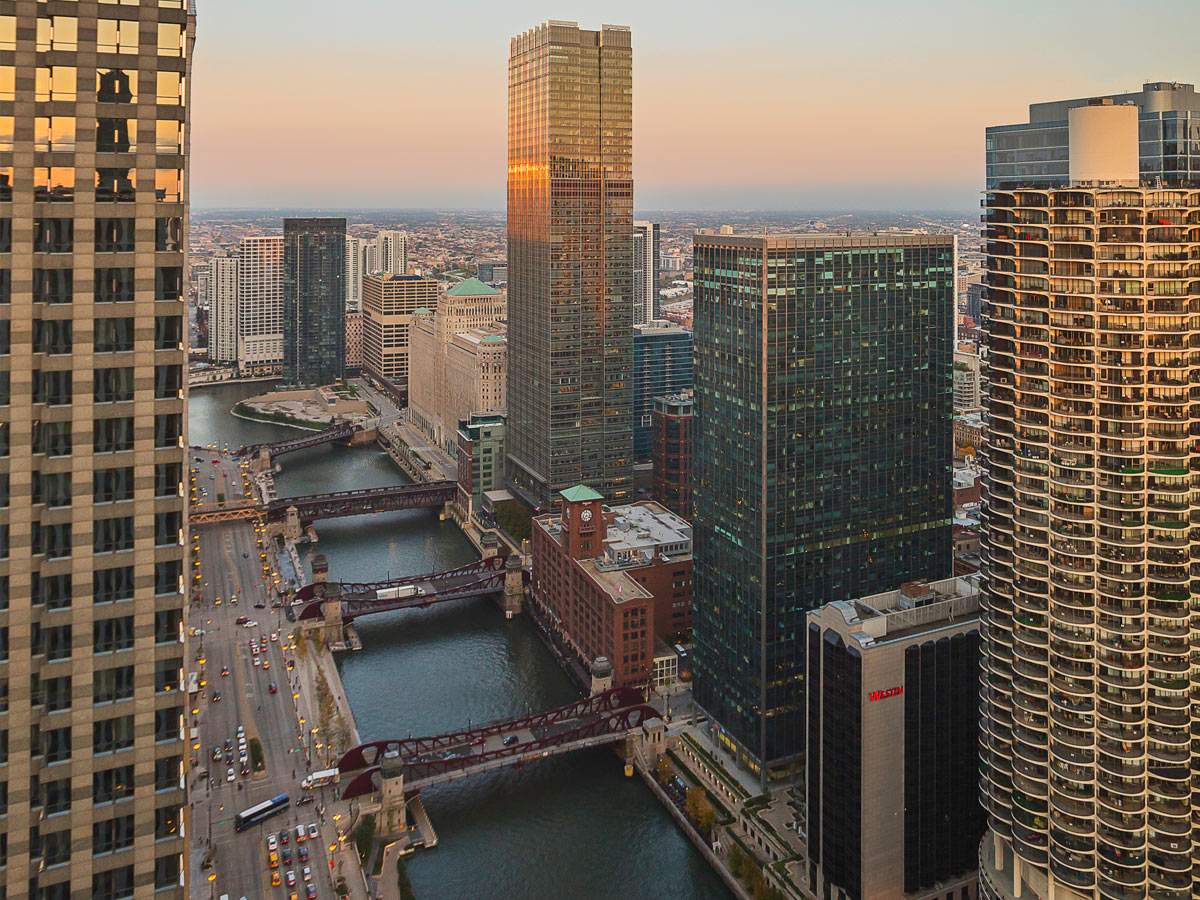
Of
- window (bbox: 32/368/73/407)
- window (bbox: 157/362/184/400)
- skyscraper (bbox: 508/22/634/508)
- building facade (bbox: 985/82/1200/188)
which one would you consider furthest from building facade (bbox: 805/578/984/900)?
skyscraper (bbox: 508/22/634/508)

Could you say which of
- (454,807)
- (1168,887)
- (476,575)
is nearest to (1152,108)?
(1168,887)

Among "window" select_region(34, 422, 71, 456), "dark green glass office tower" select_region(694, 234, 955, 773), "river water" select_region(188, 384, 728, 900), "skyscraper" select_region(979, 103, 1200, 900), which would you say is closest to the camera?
"window" select_region(34, 422, 71, 456)

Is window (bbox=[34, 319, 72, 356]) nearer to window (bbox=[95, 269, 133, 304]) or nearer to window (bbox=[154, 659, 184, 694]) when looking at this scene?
window (bbox=[95, 269, 133, 304])

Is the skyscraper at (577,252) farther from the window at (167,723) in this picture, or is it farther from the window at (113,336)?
the window at (113,336)

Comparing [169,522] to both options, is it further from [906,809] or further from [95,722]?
[906,809]

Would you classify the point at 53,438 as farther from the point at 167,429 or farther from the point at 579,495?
the point at 579,495

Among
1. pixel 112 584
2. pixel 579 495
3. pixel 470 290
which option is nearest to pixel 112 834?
pixel 112 584

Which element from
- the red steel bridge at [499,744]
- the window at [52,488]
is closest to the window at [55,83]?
the window at [52,488]
